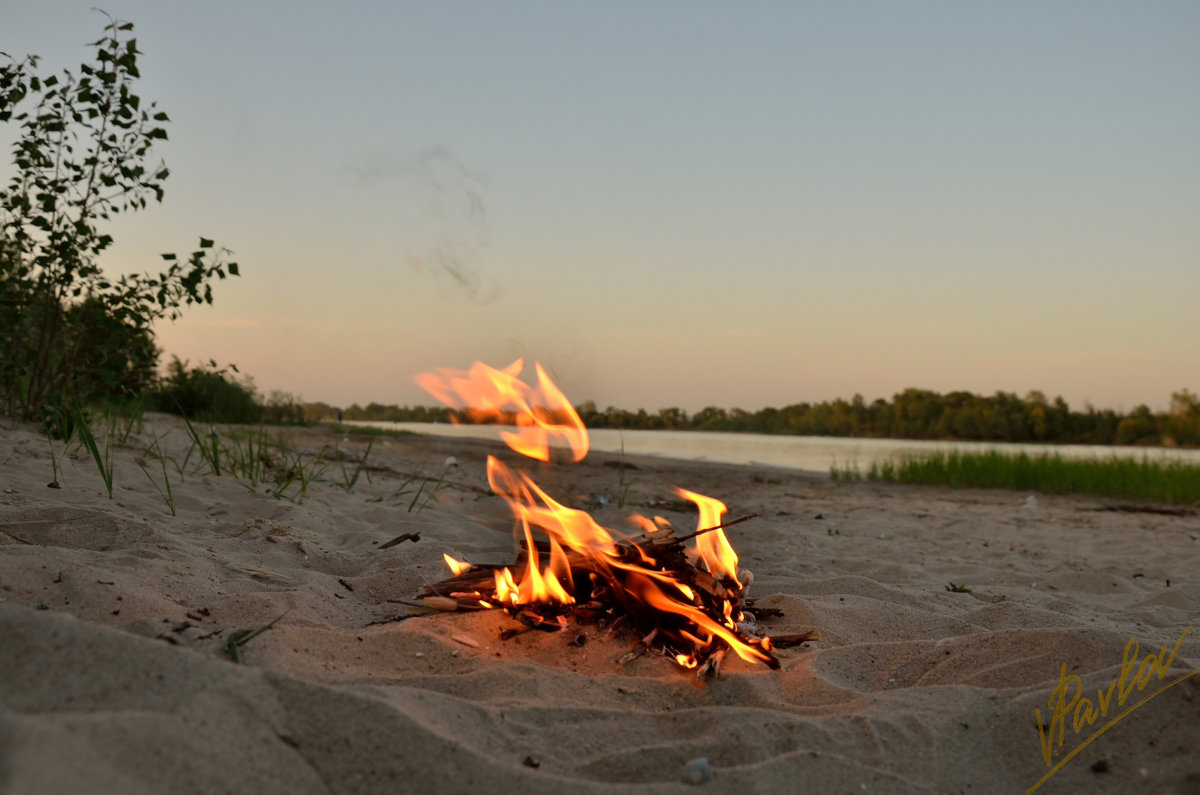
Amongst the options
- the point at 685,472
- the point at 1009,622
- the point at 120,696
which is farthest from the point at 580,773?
the point at 685,472

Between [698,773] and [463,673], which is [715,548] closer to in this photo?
[463,673]

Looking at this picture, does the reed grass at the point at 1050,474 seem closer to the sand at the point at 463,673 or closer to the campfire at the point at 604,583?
the sand at the point at 463,673

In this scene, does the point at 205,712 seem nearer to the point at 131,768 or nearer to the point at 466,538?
the point at 131,768

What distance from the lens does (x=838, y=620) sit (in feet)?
10.5

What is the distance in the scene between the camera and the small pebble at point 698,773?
5.72 feet

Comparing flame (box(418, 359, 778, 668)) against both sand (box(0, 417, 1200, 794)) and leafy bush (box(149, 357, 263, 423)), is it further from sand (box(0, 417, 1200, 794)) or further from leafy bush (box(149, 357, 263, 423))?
leafy bush (box(149, 357, 263, 423))

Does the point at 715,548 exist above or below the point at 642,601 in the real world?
above

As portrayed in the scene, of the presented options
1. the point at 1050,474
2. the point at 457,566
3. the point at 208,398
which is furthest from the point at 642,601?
the point at 208,398

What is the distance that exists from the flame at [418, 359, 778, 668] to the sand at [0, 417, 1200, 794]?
13 cm

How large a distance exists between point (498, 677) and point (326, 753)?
2.34 ft
